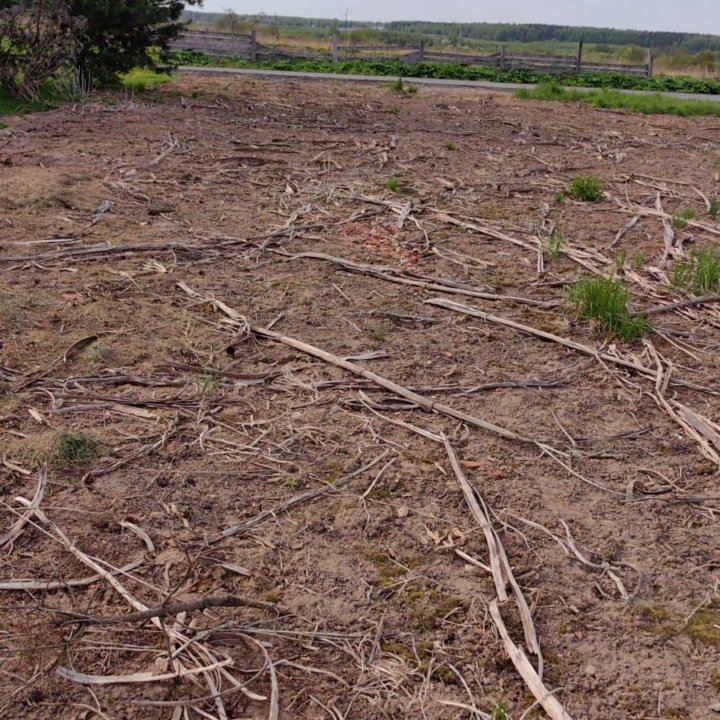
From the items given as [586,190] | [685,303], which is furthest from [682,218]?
[685,303]

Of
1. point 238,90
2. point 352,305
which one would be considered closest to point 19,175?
point 352,305

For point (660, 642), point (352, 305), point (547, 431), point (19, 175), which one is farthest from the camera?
point (19, 175)

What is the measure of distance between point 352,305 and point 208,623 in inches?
118

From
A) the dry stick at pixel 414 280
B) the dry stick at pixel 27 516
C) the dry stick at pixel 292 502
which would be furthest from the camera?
the dry stick at pixel 414 280

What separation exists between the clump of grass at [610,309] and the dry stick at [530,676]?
2.67 metres

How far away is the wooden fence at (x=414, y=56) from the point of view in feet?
90.2

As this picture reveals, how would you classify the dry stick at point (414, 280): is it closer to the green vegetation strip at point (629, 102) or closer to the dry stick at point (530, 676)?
the dry stick at point (530, 676)

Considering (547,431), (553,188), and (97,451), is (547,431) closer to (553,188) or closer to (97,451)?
(97,451)

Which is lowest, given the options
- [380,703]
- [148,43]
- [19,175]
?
[380,703]

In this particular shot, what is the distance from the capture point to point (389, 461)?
3.54m

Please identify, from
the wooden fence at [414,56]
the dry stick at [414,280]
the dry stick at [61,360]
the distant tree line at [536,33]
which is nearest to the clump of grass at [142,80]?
the dry stick at [414,280]

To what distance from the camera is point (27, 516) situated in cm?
304

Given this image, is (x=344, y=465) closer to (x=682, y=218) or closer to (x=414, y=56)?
(x=682, y=218)

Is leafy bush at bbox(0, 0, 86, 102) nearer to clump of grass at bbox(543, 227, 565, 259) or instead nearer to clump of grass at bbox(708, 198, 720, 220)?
clump of grass at bbox(543, 227, 565, 259)
